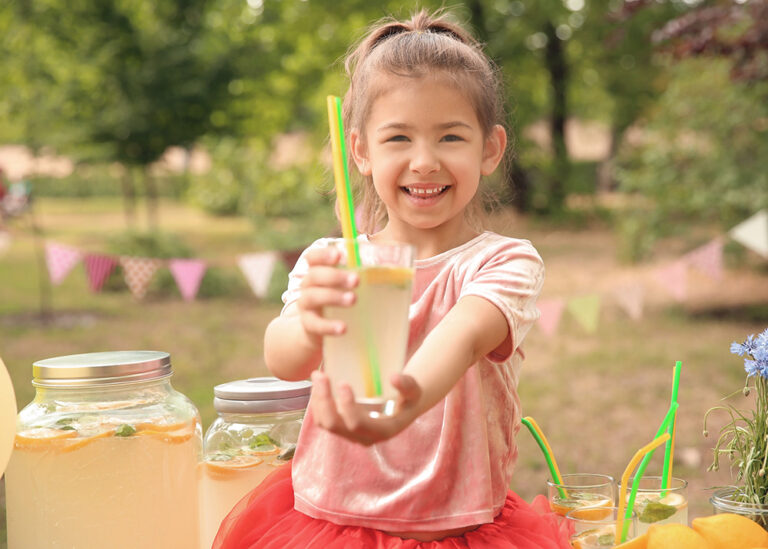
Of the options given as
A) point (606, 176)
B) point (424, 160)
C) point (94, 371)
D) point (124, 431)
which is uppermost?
point (606, 176)

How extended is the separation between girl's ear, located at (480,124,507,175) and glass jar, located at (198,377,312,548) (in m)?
0.81

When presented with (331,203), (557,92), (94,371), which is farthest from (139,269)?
(557,92)

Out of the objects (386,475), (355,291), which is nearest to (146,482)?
(386,475)

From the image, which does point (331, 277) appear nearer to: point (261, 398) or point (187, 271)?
point (261, 398)

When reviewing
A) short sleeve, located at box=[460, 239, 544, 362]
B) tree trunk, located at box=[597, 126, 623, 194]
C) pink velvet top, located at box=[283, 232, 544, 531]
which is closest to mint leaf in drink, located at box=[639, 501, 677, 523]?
pink velvet top, located at box=[283, 232, 544, 531]

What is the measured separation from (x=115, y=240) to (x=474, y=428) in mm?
10413

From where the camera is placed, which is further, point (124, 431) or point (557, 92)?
point (557, 92)

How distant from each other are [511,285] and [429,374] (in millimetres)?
330

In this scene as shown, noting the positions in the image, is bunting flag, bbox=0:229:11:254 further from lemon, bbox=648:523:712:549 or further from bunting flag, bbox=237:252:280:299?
lemon, bbox=648:523:712:549

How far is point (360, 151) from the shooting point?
2.00 m

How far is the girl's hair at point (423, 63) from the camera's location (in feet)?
5.94

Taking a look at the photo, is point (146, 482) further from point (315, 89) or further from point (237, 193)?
point (237, 193)

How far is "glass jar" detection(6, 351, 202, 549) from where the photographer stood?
1968 millimetres

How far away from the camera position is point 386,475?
1.86m
